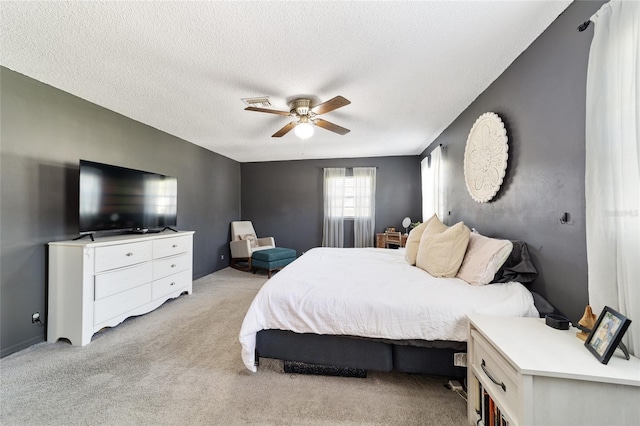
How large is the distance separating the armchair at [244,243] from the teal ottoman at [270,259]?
0.23 meters

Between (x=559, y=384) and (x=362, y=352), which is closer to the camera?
(x=559, y=384)

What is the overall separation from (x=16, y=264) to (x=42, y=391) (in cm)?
117

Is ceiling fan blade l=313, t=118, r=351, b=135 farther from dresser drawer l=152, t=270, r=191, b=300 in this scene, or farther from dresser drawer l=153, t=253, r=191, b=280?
dresser drawer l=152, t=270, r=191, b=300

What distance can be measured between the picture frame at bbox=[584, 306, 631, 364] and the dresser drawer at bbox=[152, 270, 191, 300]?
358 cm

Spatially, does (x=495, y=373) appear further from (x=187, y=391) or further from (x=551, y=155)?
(x=187, y=391)

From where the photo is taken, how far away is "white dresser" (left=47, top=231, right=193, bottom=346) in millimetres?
2100

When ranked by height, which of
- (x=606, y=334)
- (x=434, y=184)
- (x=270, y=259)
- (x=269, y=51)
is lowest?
(x=270, y=259)

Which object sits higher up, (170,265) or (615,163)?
(615,163)

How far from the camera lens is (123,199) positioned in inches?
108

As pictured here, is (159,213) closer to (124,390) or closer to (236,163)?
(124,390)

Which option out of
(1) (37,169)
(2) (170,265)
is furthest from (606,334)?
(1) (37,169)

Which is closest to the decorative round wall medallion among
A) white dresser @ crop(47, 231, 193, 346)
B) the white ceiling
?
the white ceiling

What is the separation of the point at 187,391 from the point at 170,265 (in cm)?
192

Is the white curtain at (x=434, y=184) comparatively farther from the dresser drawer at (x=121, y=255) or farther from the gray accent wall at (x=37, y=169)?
the gray accent wall at (x=37, y=169)
